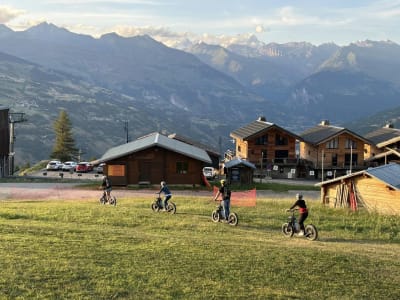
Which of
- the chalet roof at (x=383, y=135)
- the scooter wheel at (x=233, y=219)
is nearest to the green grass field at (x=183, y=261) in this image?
the scooter wheel at (x=233, y=219)

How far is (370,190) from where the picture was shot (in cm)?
3347

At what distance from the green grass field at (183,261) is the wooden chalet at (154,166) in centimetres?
2651

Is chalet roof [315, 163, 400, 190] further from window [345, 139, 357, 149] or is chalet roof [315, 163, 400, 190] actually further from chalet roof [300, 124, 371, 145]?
window [345, 139, 357, 149]

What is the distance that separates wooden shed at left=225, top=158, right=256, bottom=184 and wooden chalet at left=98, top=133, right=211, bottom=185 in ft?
24.9

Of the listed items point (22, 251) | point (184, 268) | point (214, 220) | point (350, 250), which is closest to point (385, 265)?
point (350, 250)

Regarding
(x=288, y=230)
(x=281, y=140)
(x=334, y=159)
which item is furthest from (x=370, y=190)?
(x=334, y=159)

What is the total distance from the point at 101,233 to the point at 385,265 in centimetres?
1053

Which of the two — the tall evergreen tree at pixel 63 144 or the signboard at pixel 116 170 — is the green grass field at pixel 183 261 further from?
the tall evergreen tree at pixel 63 144

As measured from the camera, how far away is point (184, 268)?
1514cm

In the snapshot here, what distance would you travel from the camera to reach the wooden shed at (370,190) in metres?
31.8

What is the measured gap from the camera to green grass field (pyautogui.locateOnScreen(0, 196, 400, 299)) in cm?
1341

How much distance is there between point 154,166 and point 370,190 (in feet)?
78.2

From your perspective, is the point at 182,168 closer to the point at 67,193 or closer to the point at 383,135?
the point at 67,193

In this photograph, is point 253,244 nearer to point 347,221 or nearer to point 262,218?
point 262,218
